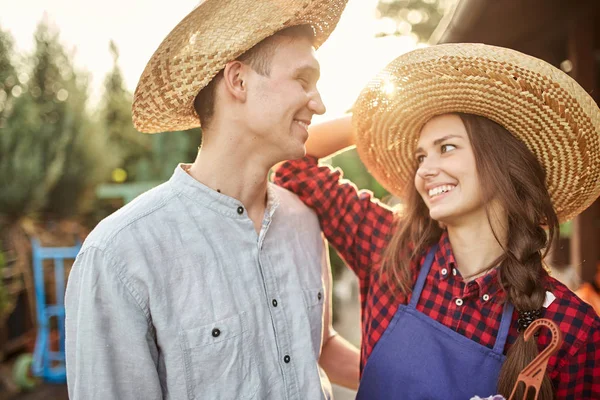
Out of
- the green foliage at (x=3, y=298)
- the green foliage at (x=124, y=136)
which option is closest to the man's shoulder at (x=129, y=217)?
the green foliage at (x=3, y=298)

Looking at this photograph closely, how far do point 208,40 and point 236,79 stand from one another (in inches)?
6.6

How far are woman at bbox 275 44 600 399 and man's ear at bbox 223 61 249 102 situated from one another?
61cm

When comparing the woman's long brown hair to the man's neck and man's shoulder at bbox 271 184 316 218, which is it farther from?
the man's neck

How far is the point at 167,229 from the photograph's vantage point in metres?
1.77

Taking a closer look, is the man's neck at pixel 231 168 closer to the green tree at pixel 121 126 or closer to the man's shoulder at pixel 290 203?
the man's shoulder at pixel 290 203

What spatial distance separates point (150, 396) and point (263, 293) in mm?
506

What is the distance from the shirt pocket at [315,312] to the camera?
2.03m

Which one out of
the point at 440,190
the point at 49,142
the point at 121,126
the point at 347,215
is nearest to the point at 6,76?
the point at 49,142

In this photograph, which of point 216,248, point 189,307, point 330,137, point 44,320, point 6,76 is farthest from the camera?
point 6,76

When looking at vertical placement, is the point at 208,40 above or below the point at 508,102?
above

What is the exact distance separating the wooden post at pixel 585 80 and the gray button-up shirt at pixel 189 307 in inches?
113

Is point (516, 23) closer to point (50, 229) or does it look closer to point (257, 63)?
point (257, 63)

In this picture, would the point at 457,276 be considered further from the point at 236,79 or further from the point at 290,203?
the point at 236,79

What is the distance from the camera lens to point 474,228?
2.04 metres
